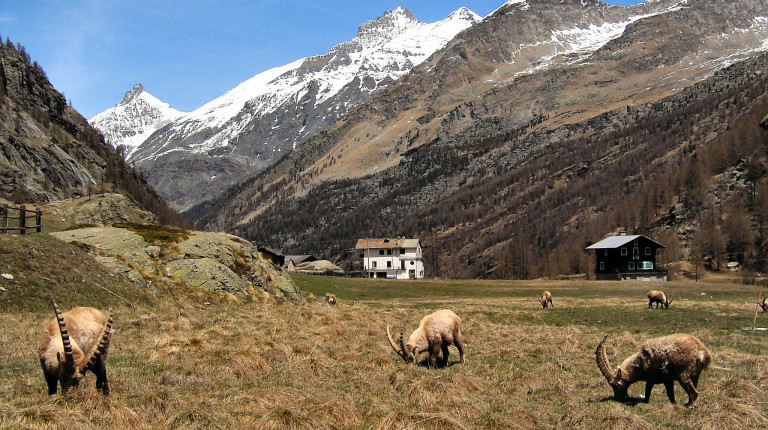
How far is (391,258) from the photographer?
14312cm

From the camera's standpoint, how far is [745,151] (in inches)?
5423

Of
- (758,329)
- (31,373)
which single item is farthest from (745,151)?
(31,373)

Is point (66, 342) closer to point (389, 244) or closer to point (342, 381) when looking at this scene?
point (342, 381)

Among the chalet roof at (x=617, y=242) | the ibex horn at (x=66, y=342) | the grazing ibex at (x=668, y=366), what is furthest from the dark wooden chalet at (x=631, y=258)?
the ibex horn at (x=66, y=342)

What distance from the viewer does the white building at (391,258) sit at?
14162 centimetres

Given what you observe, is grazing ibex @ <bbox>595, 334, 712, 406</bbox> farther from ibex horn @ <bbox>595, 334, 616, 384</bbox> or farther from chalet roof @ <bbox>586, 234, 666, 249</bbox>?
chalet roof @ <bbox>586, 234, 666, 249</bbox>

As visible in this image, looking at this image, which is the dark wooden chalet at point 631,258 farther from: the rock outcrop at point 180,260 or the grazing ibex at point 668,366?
the grazing ibex at point 668,366

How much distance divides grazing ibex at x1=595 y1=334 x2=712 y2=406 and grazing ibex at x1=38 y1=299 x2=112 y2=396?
35.0ft

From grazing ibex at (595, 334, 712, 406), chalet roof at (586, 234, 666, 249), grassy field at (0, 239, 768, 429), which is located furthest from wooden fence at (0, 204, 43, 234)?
chalet roof at (586, 234, 666, 249)

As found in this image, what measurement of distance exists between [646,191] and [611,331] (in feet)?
481

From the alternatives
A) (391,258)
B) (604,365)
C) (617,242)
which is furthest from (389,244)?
(604,365)

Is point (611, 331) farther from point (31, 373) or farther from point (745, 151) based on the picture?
point (745, 151)

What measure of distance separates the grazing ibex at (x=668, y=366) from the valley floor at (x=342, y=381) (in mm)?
436

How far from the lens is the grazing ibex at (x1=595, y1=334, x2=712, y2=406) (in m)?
12.1
